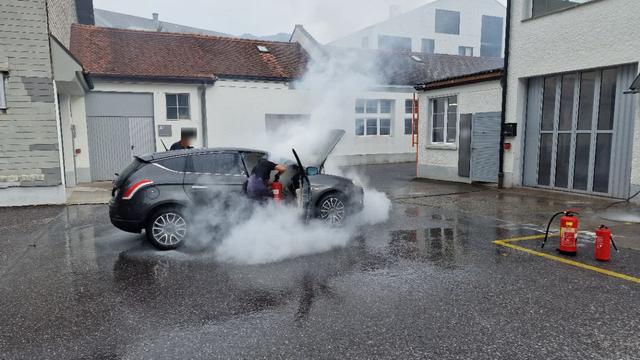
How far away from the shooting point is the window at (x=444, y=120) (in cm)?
1403

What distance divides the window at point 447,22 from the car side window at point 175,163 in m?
38.0

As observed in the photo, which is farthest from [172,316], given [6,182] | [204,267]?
[6,182]

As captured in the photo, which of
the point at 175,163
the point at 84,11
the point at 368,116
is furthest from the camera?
the point at 368,116

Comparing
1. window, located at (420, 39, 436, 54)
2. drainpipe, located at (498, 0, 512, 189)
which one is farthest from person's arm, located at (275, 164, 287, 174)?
window, located at (420, 39, 436, 54)

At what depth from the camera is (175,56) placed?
17875mm

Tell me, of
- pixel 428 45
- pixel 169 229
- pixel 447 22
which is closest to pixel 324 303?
pixel 169 229

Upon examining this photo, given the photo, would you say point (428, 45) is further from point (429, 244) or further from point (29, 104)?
point (429, 244)

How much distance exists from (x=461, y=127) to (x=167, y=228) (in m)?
10.1

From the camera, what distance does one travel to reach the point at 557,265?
17.7ft

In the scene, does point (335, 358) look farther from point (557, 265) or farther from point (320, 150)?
point (320, 150)

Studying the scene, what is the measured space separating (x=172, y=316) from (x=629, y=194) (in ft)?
31.8

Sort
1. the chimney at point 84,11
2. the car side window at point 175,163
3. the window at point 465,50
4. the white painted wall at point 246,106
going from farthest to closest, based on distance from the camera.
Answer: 1. the window at point 465,50
2. the chimney at point 84,11
3. the white painted wall at point 246,106
4. the car side window at point 175,163

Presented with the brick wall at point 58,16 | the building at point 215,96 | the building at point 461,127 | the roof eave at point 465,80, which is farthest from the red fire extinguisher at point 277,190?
the roof eave at point 465,80

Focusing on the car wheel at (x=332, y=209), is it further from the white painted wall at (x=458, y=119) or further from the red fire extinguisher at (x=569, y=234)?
the white painted wall at (x=458, y=119)
